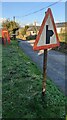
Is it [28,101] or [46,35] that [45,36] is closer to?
[46,35]

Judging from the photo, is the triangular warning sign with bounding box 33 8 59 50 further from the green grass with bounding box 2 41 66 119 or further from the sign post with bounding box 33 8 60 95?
the green grass with bounding box 2 41 66 119

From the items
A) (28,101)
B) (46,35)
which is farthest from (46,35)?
(28,101)

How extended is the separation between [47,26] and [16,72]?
4.70 meters

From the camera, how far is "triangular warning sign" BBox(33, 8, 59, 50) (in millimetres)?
6164

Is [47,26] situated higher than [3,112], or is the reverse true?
[47,26]

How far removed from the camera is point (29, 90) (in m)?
7.74

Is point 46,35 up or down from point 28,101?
up

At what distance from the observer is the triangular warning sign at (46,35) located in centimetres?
616

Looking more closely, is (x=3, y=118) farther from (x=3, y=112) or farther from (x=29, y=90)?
(x=29, y=90)

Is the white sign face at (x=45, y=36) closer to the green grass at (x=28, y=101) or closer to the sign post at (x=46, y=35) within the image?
the sign post at (x=46, y=35)

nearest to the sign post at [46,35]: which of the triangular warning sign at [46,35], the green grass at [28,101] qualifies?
the triangular warning sign at [46,35]

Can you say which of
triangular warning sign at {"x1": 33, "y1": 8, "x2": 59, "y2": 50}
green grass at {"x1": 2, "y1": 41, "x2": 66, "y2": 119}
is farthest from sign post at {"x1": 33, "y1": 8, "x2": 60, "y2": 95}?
green grass at {"x1": 2, "y1": 41, "x2": 66, "y2": 119}

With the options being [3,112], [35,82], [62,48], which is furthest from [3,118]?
[62,48]

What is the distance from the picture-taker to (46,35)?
6273 mm
